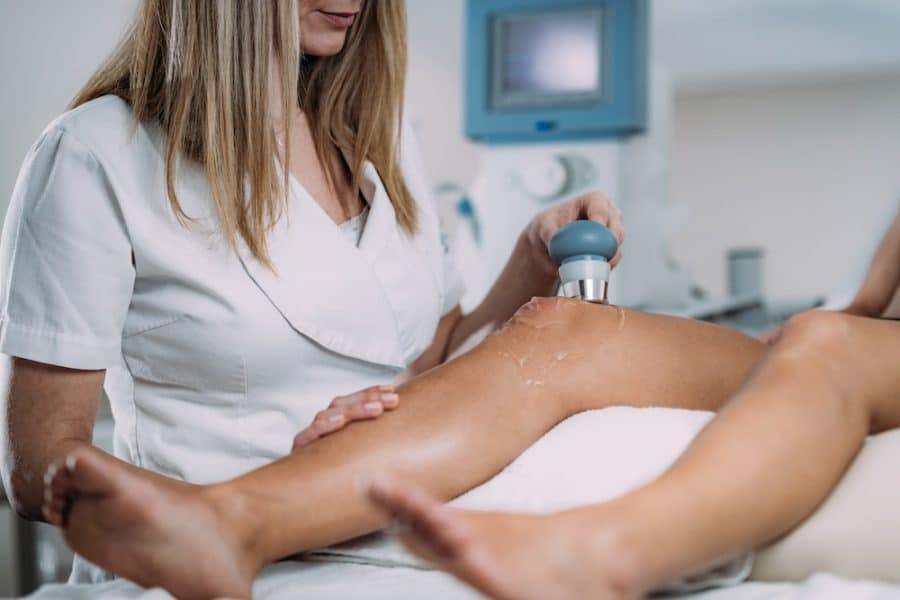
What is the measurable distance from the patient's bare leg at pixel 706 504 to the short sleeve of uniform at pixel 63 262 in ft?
1.48

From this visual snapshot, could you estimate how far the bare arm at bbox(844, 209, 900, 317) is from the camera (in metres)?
1.33

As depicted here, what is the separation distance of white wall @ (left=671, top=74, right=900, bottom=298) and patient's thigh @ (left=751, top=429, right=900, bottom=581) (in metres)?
6.44

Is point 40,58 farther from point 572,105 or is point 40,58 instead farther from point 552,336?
point 552,336

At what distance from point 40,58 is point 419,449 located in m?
1.27

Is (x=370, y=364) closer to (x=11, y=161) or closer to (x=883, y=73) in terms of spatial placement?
(x=11, y=161)

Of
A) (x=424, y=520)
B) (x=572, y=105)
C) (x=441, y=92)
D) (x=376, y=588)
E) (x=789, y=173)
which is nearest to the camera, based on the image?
(x=424, y=520)

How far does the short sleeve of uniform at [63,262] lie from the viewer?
0.90 meters

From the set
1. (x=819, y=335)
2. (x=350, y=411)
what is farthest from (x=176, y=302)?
(x=819, y=335)

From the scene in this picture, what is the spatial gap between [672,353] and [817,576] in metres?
0.31

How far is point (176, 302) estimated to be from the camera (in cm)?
97

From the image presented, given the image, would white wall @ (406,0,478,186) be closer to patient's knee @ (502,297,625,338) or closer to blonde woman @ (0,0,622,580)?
blonde woman @ (0,0,622,580)

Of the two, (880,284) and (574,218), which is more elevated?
(574,218)

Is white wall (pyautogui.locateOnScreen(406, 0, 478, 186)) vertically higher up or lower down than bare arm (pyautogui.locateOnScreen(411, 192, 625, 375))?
higher up

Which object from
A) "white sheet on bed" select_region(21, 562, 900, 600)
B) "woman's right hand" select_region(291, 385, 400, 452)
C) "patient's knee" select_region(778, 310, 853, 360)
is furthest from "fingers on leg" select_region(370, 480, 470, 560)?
"patient's knee" select_region(778, 310, 853, 360)
